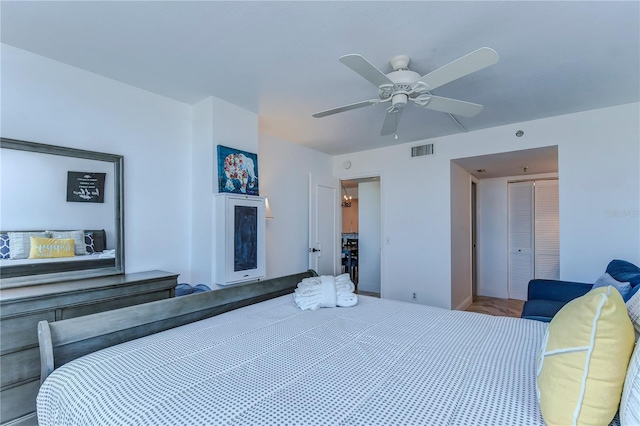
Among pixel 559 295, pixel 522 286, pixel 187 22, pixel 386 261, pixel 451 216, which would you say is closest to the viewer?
pixel 187 22

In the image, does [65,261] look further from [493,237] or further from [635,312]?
[493,237]

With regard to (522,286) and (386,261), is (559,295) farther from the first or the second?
(522,286)

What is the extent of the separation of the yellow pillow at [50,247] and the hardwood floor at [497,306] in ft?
15.6

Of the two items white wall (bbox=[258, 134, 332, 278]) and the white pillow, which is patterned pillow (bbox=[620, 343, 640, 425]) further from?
white wall (bbox=[258, 134, 332, 278])

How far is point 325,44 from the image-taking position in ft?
6.75

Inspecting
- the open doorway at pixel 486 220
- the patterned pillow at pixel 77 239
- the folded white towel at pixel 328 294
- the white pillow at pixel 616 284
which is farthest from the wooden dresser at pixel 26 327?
the open doorway at pixel 486 220

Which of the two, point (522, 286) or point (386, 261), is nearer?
point (386, 261)

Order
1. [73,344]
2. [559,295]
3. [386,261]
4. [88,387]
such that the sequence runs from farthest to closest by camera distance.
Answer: [386,261], [559,295], [73,344], [88,387]

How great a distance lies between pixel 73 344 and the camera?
4.68 feet

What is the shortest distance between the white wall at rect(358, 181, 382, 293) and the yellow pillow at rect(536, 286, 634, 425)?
4877mm

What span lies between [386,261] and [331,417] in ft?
12.6

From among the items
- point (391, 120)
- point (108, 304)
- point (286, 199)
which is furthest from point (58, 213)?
point (391, 120)

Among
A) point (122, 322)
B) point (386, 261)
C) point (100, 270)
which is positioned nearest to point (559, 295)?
point (386, 261)

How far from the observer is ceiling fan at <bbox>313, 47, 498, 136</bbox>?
1.66 m
